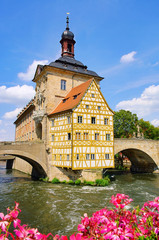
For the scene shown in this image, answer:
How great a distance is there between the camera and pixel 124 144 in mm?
26031

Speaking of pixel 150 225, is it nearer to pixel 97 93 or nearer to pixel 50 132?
pixel 97 93

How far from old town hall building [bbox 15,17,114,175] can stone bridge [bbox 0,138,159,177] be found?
3.99 ft

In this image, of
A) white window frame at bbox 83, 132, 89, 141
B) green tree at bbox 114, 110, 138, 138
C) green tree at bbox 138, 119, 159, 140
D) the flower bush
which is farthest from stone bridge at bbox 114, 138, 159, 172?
the flower bush

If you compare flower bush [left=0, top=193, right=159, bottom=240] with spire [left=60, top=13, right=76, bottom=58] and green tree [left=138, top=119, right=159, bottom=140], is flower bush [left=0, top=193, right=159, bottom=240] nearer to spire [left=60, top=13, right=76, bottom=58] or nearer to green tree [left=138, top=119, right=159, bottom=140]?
spire [left=60, top=13, right=76, bottom=58]

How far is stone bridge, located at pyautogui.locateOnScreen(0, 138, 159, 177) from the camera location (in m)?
20.2

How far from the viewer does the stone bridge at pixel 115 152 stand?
20188mm

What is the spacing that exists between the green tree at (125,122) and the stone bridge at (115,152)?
644 centimetres

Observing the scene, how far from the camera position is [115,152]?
25.1 metres

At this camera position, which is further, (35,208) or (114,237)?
(35,208)

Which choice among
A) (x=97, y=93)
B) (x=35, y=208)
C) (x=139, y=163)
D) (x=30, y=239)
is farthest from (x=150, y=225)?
(x=139, y=163)

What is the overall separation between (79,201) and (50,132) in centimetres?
1075

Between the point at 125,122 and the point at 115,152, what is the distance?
14.6m

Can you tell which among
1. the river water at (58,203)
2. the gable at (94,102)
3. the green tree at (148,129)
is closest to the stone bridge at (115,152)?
the river water at (58,203)

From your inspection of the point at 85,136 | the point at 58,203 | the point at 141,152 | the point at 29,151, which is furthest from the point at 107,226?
the point at 141,152
